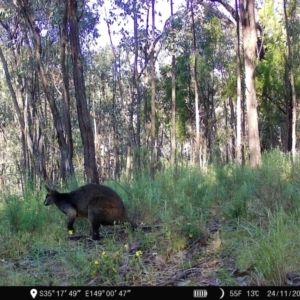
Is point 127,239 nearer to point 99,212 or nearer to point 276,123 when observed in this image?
point 99,212

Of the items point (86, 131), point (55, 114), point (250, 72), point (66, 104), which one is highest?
point (250, 72)

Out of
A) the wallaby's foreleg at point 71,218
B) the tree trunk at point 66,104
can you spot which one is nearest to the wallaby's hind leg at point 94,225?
the wallaby's foreleg at point 71,218

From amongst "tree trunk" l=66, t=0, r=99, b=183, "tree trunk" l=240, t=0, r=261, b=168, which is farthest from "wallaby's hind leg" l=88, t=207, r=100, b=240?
"tree trunk" l=240, t=0, r=261, b=168

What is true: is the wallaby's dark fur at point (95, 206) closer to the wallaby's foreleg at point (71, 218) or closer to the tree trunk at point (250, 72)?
the wallaby's foreleg at point (71, 218)

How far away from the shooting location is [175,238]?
18.4ft

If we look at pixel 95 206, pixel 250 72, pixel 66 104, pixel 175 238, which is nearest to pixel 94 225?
pixel 95 206

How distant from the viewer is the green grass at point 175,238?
177 inches

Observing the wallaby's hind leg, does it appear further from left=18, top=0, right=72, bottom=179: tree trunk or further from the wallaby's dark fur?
left=18, top=0, right=72, bottom=179: tree trunk

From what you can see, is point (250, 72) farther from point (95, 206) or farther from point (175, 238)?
point (175, 238)

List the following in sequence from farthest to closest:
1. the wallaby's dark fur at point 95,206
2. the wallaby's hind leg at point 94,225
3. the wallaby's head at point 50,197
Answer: the wallaby's head at point 50,197
the wallaby's dark fur at point 95,206
the wallaby's hind leg at point 94,225

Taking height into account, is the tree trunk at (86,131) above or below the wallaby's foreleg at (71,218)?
above

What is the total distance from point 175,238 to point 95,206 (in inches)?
71.7

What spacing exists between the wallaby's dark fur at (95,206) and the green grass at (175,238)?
22 centimetres
